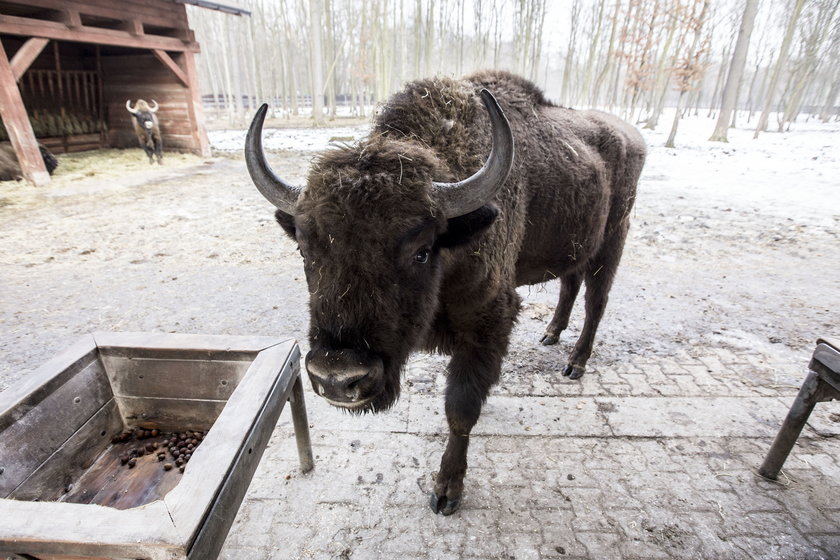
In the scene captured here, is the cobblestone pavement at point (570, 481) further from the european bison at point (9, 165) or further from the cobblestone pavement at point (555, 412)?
the european bison at point (9, 165)

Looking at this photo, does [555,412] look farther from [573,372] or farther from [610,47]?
[610,47]

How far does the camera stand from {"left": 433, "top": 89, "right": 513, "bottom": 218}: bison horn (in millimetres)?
2068

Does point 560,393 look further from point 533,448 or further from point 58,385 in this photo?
point 58,385

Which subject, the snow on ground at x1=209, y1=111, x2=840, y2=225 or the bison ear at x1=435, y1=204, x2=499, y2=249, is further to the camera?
the snow on ground at x1=209, y1=111, x2=840, y2=225

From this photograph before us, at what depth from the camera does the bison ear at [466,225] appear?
2.21m

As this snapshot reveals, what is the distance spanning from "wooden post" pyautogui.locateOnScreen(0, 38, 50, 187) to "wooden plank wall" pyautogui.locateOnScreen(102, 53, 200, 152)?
4.98 meters

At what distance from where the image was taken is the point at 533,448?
10.6 ft

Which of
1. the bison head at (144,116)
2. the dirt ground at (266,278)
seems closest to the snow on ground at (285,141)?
the bison head at (144,116)

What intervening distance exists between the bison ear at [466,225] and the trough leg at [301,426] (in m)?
1.40

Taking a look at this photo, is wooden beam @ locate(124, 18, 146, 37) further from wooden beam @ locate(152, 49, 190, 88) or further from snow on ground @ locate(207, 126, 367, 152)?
snow on ground @ locate(207, 126, 367, 152)

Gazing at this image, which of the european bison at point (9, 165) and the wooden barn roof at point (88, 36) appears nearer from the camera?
the wooden barn roof at point (88, 36)

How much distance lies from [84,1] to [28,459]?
48.6 ft

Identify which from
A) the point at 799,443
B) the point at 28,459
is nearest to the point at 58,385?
the point at 28,459

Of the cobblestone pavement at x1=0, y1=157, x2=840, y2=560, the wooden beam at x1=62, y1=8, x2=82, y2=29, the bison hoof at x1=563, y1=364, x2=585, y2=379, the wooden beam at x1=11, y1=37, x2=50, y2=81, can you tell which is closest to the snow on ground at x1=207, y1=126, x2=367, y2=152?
the wooden beam at x1=62, y1=8, x2=82, y2=29
